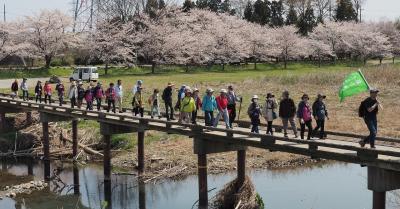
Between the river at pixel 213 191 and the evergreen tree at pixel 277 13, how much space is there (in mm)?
75036

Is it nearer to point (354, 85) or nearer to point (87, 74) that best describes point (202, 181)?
point (354, 85)

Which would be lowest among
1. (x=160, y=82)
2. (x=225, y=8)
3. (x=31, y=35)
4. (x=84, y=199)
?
(x=84, y=199)

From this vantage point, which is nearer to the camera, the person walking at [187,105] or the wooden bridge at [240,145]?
the wooden bridge at [240,145]

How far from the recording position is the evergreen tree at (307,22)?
96062 mm

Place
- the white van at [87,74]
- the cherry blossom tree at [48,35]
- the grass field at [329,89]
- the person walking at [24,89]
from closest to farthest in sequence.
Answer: the grass field at [329,89], the person walking at [24,89], the white van at [87,74], the cherry blossom tree at [48,35]

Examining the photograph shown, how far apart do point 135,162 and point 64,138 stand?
6713mm

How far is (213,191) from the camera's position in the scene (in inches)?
867

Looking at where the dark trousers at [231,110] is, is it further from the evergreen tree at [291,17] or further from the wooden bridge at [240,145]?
the evergreen tree at [291,17]

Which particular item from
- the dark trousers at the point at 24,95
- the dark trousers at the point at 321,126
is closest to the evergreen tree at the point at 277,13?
the dark trousers at the point at 24,95

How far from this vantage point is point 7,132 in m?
34.8

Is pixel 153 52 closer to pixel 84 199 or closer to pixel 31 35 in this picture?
pixel 31 35

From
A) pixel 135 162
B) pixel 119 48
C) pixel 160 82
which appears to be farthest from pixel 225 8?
pixel 135 162

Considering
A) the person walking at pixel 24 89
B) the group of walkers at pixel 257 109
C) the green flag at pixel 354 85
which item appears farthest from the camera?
the person walking at pixel 24 89

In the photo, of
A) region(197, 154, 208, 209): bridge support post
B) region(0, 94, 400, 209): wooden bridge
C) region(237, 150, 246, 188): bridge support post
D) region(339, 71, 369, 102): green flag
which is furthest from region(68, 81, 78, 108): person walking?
region(339, 71, 369, 102): green flag
